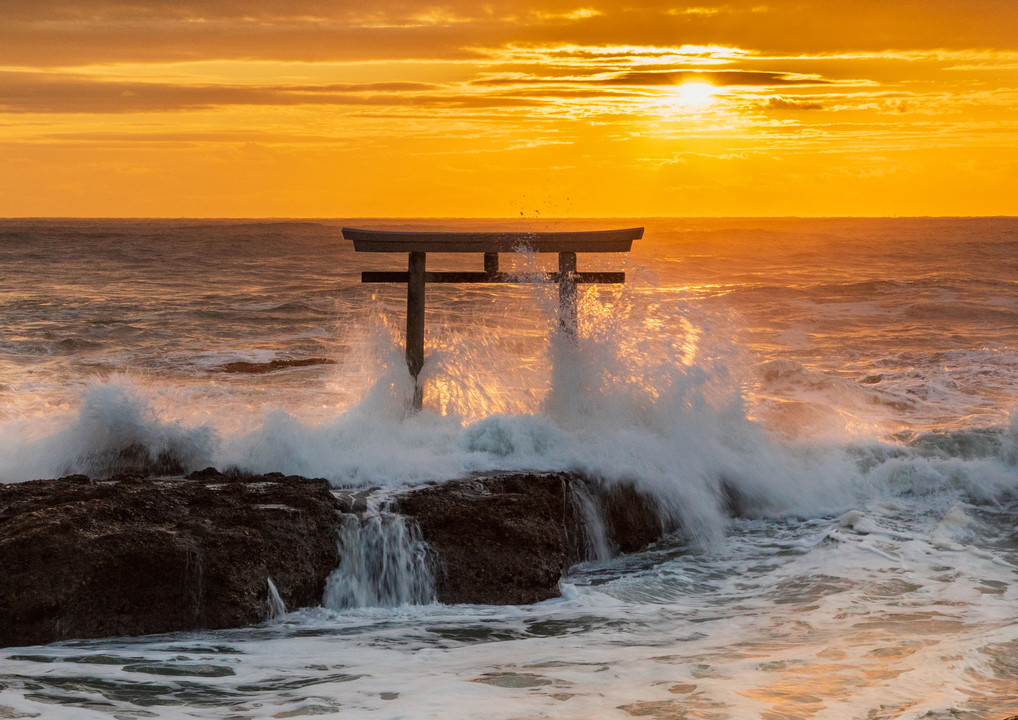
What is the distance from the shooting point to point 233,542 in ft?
20.7

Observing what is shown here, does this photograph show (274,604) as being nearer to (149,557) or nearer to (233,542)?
(233,542)

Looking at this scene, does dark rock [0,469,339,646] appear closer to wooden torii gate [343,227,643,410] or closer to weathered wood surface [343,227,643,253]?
wooden torii gate [343,227,643,410]

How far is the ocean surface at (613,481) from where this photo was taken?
199 inches

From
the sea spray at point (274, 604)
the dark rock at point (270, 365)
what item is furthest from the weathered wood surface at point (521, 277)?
the dark rock at point (270, 365)

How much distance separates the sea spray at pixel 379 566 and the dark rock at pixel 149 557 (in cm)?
11

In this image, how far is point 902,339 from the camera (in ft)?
64.0

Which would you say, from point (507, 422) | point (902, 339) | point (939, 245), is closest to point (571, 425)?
point (507, 422)

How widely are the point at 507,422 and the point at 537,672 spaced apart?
360cm

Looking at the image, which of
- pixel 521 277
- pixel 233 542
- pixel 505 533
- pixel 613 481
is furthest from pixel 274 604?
pixel 521 277

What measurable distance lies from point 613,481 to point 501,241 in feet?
8.96

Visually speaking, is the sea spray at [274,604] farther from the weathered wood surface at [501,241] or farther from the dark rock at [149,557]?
the weathered wood surface at [501,241]

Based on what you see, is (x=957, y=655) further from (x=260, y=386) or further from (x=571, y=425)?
(x=260, y=386)

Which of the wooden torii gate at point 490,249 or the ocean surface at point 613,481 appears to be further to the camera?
the wooden torii gate at point 490,249

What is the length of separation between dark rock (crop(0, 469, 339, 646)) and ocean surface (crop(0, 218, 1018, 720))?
0.20 metres
